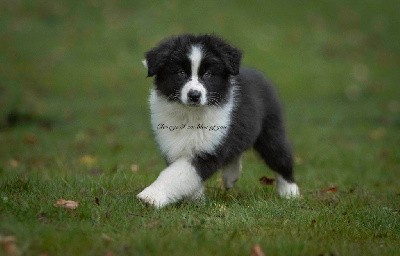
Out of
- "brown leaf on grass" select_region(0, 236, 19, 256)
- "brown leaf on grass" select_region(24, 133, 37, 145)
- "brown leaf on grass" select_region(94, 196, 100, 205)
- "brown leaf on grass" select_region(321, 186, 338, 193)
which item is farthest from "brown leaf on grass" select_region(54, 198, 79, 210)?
"brown leaf on grass" select_region(24, 133, 37, 145)

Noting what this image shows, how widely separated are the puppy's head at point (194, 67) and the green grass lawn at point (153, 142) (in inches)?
35.6

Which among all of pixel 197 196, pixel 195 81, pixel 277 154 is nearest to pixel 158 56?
pixel 195 81

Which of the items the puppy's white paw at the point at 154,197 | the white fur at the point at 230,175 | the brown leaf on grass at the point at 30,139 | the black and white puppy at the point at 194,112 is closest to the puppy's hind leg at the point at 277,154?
the white fur at the point at 230,175

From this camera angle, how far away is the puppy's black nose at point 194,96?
5316 millimetres

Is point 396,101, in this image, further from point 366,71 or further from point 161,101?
point 161,101

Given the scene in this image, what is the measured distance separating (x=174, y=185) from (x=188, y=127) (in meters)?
0.59

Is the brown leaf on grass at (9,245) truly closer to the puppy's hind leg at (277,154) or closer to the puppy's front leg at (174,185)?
the puppy's front leg at (174,185)

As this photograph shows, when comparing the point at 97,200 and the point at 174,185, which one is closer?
the point at 97,200

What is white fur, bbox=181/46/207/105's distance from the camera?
5.36 m

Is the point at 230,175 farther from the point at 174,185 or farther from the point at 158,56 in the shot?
the point at 158,56

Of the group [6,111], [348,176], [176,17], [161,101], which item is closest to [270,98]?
[161,101]

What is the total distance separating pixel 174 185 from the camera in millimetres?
5270

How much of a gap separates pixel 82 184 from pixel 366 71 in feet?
41.8

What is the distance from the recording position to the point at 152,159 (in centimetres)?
895
